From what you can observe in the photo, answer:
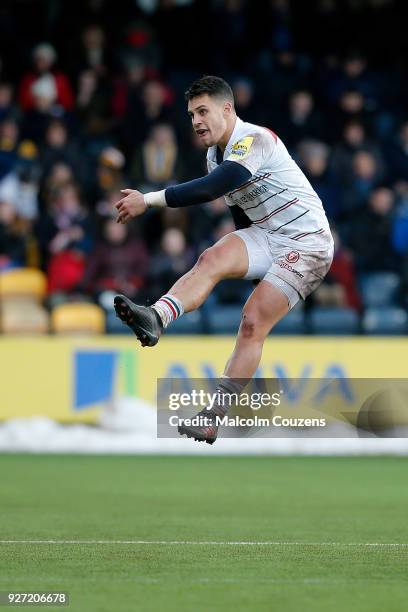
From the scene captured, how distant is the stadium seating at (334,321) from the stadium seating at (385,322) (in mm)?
134

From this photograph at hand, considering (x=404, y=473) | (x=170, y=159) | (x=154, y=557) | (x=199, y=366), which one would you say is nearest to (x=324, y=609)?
(x=154, y=557)

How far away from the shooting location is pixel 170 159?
714 inches

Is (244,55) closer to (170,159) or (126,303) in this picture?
(170,159)

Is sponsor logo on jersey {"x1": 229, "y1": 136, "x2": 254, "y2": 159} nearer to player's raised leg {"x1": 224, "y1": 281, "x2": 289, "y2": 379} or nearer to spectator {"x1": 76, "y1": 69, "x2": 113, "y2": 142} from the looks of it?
player's raised leg {"x1": 224, "y1": 281, "x2": 289, "y2": 379}

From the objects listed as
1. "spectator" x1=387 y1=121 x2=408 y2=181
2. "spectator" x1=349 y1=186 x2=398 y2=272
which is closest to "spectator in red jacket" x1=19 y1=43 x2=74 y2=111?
"spectator" x1=387 y1=121 x2=408 y2=181

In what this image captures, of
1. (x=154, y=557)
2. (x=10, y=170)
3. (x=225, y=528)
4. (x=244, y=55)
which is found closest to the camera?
(x=154, y=557)

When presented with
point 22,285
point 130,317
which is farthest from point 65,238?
point 130,317

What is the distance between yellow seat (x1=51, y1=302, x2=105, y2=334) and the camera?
16.1m

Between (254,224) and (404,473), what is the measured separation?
5932 millimetres

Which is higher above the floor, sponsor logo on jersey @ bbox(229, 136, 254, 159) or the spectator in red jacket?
the spectator in red jacket

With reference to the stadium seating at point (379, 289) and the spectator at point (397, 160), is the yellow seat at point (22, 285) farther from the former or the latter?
the spectator at point (397, 160)

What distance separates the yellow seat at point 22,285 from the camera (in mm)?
16625

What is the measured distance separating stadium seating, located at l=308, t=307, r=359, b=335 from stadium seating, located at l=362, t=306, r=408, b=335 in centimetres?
13

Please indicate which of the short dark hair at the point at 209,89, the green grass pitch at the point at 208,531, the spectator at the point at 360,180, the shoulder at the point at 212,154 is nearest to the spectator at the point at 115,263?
the green grass pitch at the point at 208,531
